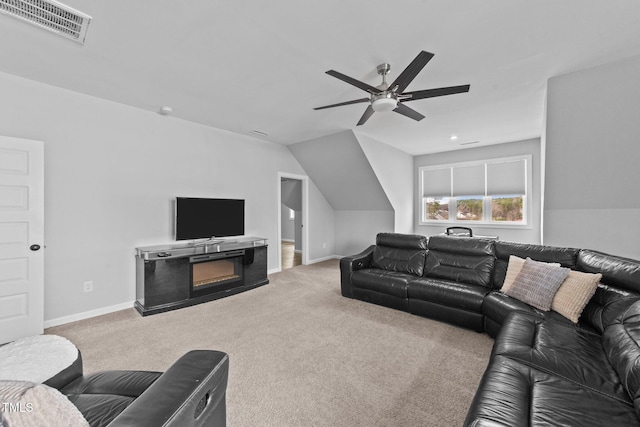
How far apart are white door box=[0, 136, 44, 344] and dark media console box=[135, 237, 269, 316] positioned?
95 cm

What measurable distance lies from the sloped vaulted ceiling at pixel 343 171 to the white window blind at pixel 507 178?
226cm

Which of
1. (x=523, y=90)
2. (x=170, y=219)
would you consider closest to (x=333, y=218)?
(x=170, y=219)

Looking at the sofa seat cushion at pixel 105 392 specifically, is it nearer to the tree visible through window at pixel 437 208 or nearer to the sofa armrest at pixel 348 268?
the sofa armrest at pixel 348 268

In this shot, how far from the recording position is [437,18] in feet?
6.50

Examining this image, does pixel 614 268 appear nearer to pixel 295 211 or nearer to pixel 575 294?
pixel 575 294

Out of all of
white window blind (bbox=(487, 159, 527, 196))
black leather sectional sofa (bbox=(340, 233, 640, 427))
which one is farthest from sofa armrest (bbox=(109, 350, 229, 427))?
white window blind (bbox=(487, 159, 527, 196))

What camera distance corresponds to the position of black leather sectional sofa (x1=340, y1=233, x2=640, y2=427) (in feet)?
3.98

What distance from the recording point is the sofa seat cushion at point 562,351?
1416mm

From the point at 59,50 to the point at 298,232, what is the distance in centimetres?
627

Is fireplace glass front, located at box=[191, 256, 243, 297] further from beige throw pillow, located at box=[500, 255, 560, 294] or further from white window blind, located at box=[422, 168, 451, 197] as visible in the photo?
white window blind, located at box=[422, 168, 451, 197]

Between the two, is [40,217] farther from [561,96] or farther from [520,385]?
[561,96]

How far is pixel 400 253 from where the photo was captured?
157 inches

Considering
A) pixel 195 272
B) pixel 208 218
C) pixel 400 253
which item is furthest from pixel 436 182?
pixel 195 272

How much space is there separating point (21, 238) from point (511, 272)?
506cm
